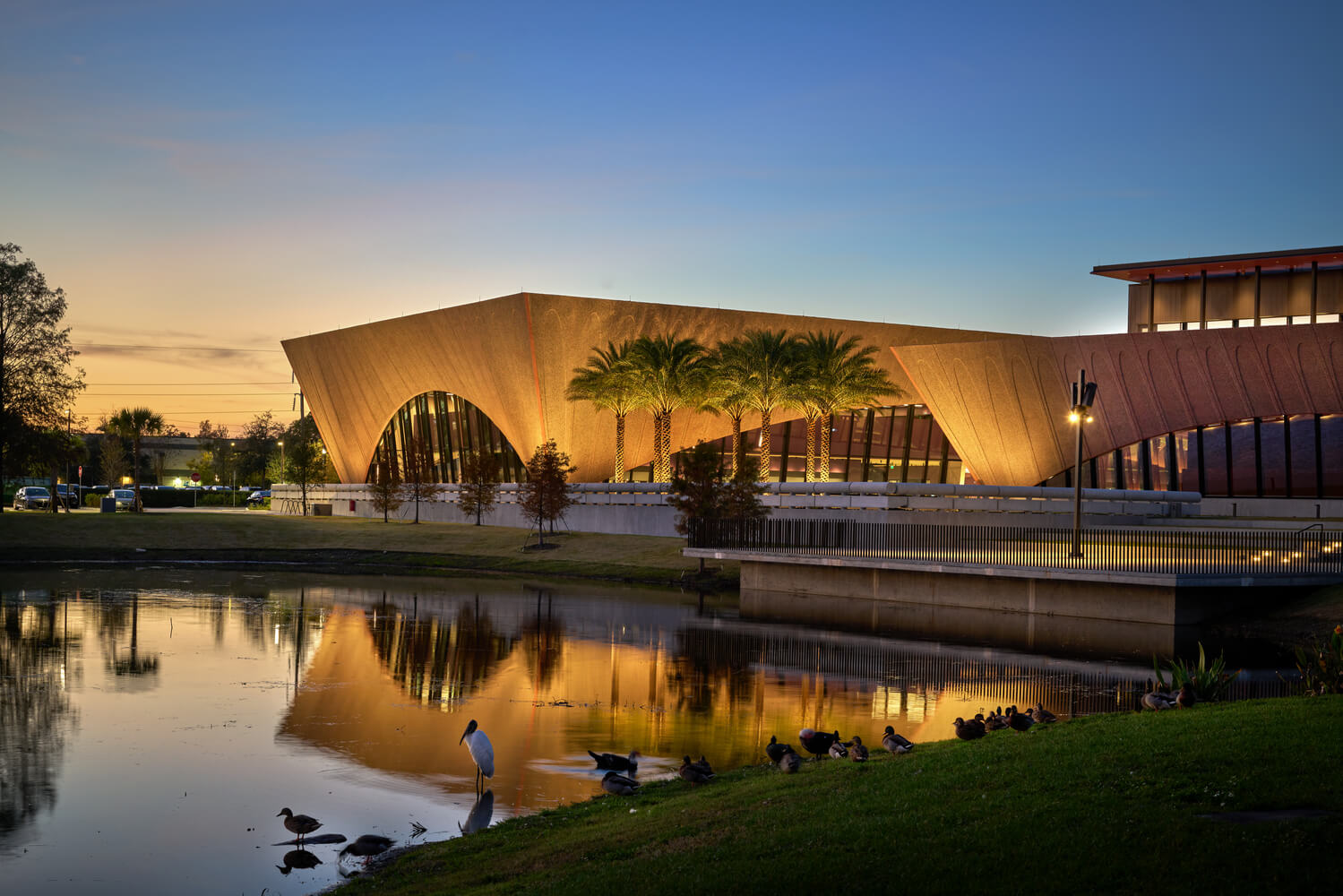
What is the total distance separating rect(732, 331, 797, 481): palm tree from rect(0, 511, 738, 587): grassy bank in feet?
32.0

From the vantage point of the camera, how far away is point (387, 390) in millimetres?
79375

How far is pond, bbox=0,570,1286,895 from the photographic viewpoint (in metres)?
12.0

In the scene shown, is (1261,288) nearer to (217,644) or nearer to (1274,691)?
(1274,691)

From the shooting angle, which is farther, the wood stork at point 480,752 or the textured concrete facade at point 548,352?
the textured concrete facade at point 548,352

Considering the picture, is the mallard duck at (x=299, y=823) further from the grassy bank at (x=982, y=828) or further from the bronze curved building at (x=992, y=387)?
the bronze curved building at (x=992, y=387)

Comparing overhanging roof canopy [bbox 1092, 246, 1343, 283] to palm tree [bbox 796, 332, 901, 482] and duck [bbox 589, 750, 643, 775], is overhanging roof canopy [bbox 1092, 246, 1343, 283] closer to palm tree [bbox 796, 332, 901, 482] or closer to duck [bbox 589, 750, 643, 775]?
palm tree [bbox 796, 332, 901, 482]

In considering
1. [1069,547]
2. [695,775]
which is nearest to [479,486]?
[1069,547]

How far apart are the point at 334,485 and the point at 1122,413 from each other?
54971mm

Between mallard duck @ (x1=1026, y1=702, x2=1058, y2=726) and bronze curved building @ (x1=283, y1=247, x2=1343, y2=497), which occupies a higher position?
bronze curved building @ (x1=283, y1=247, x2=1343, y2=497)

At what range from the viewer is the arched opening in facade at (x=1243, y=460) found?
48.2m

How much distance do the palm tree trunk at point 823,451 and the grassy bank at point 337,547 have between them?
13.6 metres

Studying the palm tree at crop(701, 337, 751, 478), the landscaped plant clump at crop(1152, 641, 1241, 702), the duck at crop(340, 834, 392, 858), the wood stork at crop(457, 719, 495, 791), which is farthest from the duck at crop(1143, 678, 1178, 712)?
the palm tree at crop(701, 337, 751, 478)

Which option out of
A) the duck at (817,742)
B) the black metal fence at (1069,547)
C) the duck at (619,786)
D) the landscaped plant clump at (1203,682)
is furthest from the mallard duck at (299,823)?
the black metal fence at (1069,547)

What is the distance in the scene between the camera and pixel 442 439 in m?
76.2
